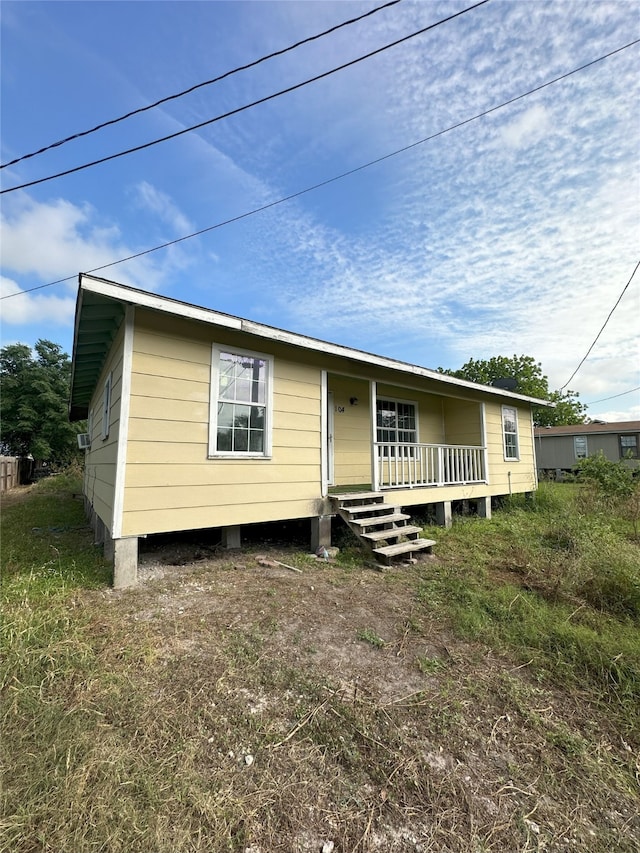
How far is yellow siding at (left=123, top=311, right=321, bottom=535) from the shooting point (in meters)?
4.24

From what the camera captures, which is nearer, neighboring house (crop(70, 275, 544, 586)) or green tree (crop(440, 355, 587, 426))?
neighboring house (crop(70, 275, 544, 586))

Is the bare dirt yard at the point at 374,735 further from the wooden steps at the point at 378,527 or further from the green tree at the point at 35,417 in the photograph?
the green tree at the point at 35,417

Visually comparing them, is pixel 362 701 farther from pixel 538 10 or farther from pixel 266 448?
pixel 538 10

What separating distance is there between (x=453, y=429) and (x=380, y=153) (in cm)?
650

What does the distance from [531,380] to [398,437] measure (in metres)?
24.6

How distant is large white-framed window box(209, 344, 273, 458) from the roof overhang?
415 millimetres

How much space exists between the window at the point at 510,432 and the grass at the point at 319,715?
6.06 metres

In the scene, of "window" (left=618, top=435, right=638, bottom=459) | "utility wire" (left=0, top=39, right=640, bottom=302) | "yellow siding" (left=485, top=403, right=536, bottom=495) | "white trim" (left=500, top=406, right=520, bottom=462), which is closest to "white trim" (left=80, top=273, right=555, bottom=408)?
"utility wire" (left=0, top=39, right=640, bottom=302)

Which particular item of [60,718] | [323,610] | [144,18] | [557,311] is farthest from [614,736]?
[557,311]

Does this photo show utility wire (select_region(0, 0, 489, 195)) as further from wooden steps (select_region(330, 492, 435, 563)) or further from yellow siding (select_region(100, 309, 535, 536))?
wooden steps (select_region(330, 492, 435, 563))

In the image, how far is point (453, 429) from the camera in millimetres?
9875

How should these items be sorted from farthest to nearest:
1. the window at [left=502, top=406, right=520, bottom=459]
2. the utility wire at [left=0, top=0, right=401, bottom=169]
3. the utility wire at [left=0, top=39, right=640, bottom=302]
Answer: the window at [left=502, top=406, right=520, bottom=459] < the utility wire at [left=0, top=39, right=640, bottom=302] < the utility wire at [left=0, top=0, right=401, bottom=169]

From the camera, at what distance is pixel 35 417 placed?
65.9ft

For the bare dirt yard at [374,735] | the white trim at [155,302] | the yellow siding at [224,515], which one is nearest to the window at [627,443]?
the yellow siding at [224,515]
